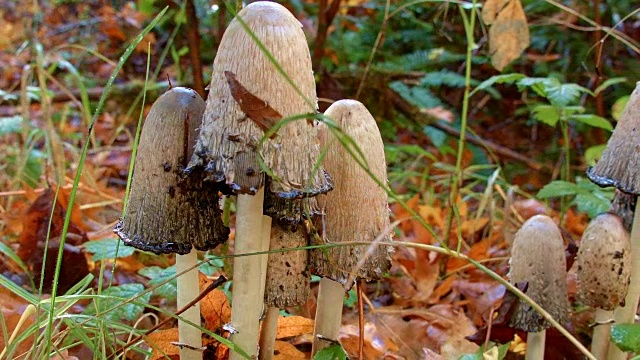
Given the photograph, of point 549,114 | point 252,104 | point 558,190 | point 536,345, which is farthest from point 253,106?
point 549,114

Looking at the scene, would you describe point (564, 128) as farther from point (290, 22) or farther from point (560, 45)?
point (560, 45)

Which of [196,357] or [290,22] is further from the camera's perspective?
[196,357]

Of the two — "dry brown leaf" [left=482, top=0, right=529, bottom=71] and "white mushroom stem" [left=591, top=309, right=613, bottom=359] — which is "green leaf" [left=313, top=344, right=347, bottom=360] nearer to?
"white mushroom stem" [left=591, top=309, right=613, bottom=359]

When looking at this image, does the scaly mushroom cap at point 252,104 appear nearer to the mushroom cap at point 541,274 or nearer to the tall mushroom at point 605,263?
the mushroom cap at point 541,274

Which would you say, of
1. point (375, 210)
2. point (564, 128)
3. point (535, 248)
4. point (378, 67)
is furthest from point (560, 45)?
point (375, 210)

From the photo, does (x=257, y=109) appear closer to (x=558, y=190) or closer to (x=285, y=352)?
(x=285, y=352)

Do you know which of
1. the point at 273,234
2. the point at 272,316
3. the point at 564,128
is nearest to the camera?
the point at 273,234
